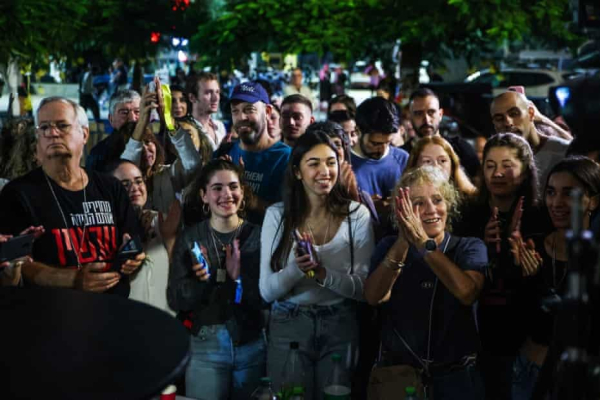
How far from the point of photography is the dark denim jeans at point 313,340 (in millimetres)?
4145

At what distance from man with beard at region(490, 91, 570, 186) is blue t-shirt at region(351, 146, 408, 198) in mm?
706

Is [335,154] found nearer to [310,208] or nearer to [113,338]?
[310,208]

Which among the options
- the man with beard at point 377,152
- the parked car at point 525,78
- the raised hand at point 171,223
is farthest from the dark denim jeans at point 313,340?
the parked car at point 525,78

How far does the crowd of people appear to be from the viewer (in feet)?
12.9

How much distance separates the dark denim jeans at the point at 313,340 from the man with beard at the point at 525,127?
6.45 ft

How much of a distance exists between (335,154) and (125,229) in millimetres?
1162

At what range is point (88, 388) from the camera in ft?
7.00

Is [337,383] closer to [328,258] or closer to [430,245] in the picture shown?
[328,258]

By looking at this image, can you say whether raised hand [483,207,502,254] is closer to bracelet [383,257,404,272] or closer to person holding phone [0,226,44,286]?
bracelet [383,257,404,272]

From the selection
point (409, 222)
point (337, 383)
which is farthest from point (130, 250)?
point (409, 222)

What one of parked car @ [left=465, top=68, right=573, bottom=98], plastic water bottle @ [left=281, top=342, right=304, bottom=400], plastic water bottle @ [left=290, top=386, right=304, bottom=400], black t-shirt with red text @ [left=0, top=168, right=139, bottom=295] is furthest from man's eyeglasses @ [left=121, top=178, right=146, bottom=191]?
parked car @ [left=465, top=68, right=573, bottom=98]

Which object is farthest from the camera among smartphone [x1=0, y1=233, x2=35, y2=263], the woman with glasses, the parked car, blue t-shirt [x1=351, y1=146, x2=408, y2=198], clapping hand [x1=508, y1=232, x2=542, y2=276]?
the parked car

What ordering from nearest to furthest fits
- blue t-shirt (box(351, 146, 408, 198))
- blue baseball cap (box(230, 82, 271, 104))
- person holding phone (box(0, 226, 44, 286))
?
person holding phone (box(0, 226, 44, 286)) → blue t-shirt (box(351, 146, 408, 198)) → blue baseball cap (box(230, 82, 271, 104))

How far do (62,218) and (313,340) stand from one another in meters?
1.35
